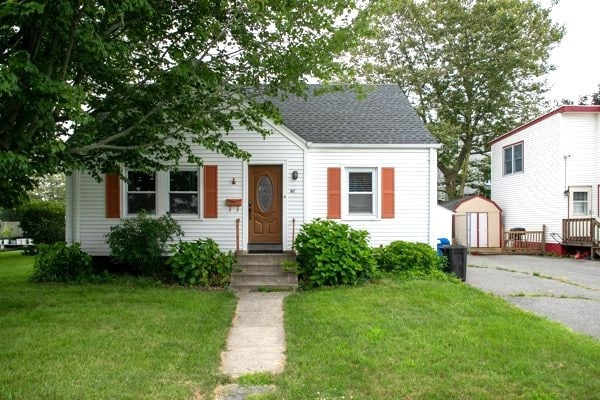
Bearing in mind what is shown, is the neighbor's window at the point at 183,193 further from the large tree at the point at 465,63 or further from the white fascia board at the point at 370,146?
the large tree at the point at 465,63

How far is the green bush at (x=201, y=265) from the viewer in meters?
9.30

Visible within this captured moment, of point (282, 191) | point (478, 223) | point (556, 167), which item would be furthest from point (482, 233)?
point (282, 191)

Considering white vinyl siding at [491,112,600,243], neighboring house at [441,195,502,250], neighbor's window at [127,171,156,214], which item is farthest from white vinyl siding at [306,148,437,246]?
neighboring house at [441,195,502,250]

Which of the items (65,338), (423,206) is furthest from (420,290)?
(65,338)

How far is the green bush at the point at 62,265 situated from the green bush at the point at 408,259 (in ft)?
21.2

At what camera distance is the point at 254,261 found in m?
10.1

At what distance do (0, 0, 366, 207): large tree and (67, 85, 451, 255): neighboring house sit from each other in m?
2.12

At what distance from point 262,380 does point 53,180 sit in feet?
160

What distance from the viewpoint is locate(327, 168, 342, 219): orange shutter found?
11211mm

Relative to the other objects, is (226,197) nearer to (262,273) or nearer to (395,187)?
(262,273)

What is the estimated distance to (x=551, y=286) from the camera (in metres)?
9.87

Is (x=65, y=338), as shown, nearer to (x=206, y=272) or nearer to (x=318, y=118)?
(x=206, y=272)

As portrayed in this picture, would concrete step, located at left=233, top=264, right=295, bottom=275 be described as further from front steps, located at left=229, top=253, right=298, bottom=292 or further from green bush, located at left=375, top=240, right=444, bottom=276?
green bush, located at left=375, top=240, right=444, bottom=276

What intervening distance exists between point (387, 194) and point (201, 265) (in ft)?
15.8
